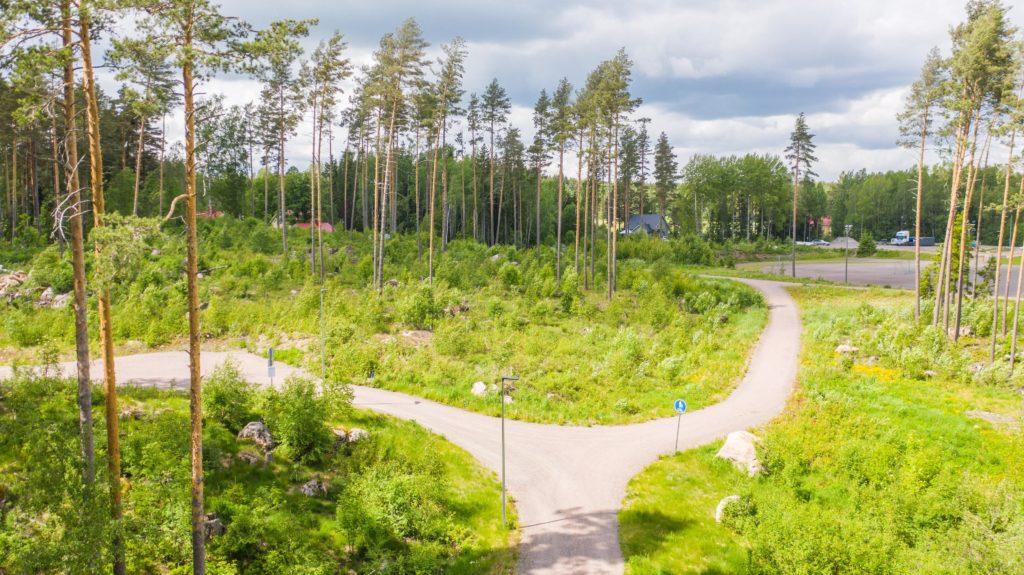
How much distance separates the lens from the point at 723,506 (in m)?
14.4

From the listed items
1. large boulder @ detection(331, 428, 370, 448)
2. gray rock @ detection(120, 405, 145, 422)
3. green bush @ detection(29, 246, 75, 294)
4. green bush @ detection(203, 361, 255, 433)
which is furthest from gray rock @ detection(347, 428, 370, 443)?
green bush @ detection(29, 246, 75, 294)

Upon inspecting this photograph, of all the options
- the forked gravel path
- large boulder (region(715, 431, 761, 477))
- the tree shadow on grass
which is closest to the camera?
the tree shadow on grass

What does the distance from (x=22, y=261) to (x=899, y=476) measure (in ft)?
165

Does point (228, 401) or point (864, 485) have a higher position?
point (228, 401)

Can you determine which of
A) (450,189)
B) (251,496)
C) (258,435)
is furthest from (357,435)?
(450,189)

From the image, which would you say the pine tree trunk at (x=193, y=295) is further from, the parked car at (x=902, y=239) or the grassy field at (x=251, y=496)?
the parked car at (x=902, y=239)

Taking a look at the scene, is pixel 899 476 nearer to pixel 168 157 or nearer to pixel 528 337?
pixel 528 337

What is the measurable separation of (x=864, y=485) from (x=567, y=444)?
30.2ft

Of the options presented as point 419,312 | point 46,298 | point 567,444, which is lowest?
point 567,444

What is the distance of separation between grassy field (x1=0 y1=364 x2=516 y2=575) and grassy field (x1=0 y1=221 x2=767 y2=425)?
17.4ft

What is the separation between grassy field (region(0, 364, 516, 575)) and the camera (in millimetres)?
8562

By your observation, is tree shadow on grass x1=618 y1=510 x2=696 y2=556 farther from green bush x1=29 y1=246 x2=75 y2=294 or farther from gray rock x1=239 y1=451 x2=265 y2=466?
green bush x1=29 y1=246 x2=75 y2=294

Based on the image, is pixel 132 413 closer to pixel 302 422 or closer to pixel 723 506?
pixel 302 422

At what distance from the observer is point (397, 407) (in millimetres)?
20594
